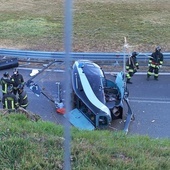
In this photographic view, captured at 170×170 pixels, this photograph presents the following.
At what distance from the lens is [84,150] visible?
583 cm

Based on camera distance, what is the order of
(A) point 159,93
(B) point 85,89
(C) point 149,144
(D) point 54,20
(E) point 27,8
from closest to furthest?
(C) point 149,144
(B) point 85,89
(A) point 159,93
(D) point 54,20
(E) point 27,8

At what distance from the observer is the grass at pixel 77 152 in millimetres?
5492

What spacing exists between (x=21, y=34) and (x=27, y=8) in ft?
14.6

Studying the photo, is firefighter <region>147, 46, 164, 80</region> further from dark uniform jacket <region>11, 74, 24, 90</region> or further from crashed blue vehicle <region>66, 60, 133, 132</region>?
dark uniform jacket <region>11, 74, 24, 90</region>

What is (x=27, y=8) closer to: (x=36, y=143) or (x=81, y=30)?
(x=81, y=30)

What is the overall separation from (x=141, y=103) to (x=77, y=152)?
6.06 m

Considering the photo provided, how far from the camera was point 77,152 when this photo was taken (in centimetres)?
577

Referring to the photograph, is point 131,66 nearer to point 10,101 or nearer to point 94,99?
point 94,99

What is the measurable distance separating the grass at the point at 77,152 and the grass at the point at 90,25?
985 cm

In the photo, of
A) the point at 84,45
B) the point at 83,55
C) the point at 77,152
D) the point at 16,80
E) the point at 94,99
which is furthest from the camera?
the point at 84,45

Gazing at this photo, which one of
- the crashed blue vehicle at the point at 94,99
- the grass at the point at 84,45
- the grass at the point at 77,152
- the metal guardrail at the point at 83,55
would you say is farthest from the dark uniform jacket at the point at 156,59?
the grass at the point at 77,152

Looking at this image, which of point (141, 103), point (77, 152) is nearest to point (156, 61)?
point (141, 103)

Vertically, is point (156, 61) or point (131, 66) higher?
point (156, 61)

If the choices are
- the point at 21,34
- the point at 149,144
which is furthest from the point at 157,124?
the point at 21,34
